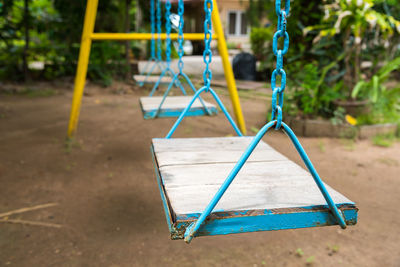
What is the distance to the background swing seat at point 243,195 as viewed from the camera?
34.8 inches

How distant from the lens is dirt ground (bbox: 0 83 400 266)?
175cm

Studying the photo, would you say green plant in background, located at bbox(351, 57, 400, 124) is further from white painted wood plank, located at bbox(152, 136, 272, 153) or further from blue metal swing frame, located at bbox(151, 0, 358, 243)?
blue metal swing frame, located at bbox(151, 0, 358, 243)

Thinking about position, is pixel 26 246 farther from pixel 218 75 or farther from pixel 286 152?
pixel 218 75

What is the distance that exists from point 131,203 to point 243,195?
1.47m

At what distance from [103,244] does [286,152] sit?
2.01m

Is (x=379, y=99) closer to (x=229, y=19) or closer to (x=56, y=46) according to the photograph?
(x=56, y=46)

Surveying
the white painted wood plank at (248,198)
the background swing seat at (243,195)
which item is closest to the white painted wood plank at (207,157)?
the background swing seat at (243,195)

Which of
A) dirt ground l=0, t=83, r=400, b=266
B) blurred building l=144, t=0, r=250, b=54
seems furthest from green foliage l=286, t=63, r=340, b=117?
blurred building l=144, t=0, r=250, b=54

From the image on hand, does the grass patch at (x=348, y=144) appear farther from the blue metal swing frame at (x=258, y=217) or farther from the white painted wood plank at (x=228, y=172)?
the blue metal swing frame at (x=258, y=217)

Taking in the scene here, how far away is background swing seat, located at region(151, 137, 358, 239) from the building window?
16144 mm

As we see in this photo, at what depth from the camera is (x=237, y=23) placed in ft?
54.6

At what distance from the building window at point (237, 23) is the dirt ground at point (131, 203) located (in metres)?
13.3

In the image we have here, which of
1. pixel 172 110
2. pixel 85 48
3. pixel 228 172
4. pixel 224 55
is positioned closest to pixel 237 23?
pixel 224 55

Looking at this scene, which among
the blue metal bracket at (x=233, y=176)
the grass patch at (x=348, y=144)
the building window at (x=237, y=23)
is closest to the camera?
the blue metal bracket at (x=233, y=176)
